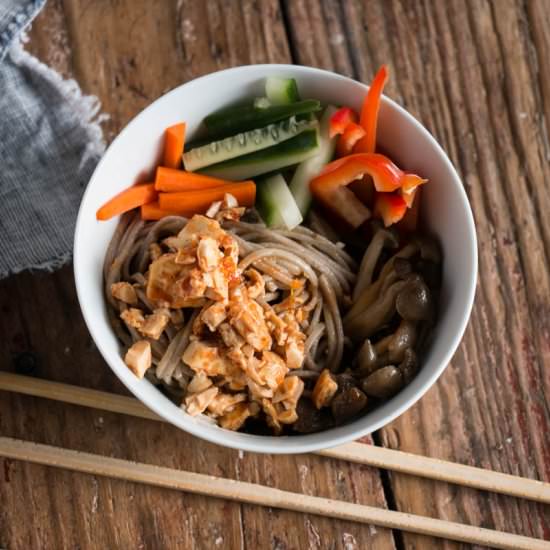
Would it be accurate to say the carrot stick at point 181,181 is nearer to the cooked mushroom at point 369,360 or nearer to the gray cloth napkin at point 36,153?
the gray cloth napkin at point 36,153

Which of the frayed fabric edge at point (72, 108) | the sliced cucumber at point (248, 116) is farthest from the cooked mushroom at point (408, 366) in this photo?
the frayed fabric edge at point (72, 108)

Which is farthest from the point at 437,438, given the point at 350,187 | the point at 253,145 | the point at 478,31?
the point at 478,31

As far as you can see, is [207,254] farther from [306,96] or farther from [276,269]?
[306,96]

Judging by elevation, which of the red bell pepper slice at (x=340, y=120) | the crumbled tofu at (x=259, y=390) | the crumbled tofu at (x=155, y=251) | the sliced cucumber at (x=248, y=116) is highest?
the sliced cucumber at (x=248, y=116)

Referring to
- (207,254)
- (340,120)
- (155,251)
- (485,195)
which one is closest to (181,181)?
(155,251)

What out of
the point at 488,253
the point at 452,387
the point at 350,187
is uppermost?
the point at 350,187

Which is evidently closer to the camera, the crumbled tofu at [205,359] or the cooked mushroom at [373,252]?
the crumbled tofu at [205,359]

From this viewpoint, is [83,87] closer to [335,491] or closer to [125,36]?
[125,36]
